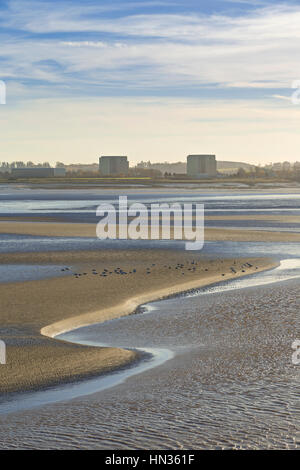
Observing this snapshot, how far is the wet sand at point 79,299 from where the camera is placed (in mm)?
10656

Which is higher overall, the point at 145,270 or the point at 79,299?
the point at 145,270

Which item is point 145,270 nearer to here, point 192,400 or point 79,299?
point 79,299

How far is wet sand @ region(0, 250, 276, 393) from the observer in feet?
35.0

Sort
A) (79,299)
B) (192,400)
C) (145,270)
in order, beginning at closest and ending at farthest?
(192,400)
(79,299)
(145,270)

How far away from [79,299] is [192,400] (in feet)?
25.0

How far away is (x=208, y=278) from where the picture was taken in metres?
19.9

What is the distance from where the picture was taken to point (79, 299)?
16422 mm

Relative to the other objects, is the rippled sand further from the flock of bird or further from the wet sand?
the flock of bird

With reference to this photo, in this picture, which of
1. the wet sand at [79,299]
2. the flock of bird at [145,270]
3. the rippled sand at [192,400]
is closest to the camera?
the rippled sand at [192,400]

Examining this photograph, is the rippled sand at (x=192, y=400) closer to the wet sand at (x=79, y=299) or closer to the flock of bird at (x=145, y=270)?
the wet sand at (x=79, y=299)

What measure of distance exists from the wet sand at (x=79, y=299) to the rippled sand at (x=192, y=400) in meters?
0.92

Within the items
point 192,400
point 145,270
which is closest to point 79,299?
point 145,270

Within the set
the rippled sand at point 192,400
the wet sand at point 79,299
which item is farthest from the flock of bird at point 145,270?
the rippled sand at point 192,400
